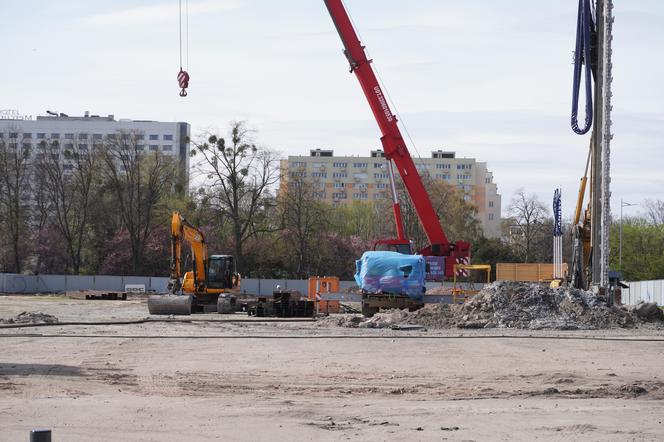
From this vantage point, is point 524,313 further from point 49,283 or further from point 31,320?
point 49,283

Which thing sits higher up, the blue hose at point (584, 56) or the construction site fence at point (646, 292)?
the blue hose at point (584, 56)

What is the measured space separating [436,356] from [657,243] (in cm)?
7462

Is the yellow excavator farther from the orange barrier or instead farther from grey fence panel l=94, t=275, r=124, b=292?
grey fence panel l=94, t=275, r=124, b=292

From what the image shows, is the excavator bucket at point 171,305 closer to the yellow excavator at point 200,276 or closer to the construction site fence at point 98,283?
the yellow excavator at point 200,276

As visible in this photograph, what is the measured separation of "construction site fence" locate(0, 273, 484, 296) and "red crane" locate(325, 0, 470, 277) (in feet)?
94.9

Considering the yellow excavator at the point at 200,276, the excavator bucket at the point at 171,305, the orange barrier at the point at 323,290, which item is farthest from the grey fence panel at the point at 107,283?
the excavator bucket at the point at 171,305

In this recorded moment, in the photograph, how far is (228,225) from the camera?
79.4 metres

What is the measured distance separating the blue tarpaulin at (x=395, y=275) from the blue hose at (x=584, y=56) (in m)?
8.36

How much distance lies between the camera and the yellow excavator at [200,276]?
43.9 metres

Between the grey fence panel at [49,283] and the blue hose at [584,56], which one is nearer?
the blue hose at [584,56]

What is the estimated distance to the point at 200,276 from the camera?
45.1 m

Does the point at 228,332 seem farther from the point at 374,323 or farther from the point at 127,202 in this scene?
the point at 127,202

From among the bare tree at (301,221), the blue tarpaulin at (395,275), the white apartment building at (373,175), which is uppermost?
the white apartment building at (373,175)

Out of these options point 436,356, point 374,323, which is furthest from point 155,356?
point 374,323
